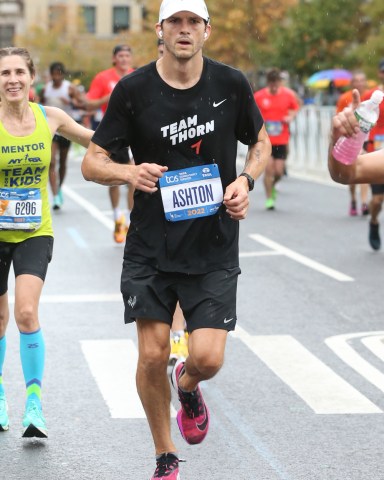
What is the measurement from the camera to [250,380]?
8039 mm

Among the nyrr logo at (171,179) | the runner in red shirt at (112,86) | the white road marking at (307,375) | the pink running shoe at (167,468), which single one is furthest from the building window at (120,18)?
the pink running shoe at (167,468)

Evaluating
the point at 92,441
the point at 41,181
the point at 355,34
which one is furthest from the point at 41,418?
the point at 355,34

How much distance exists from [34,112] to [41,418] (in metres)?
1.64

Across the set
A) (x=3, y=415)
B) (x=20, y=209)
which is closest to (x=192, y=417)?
(x=3, y=415)

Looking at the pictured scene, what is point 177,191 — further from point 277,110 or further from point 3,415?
point 277,110

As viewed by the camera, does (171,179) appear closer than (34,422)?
Yes

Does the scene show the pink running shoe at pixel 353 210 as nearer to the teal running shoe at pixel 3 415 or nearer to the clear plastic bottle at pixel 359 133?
the teal running shoe at pixel 3 415

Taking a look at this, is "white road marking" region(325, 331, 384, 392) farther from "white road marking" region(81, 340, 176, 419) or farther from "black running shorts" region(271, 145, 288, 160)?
"black running shorts" region(271, 145, 288, 160)

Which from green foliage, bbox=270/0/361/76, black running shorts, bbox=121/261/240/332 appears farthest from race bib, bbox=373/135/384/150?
green foliage, bbox=270/0/361/76

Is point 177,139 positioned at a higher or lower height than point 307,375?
higher

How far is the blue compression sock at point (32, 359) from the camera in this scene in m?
6.79

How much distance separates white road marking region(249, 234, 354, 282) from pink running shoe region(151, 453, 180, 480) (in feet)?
22.3

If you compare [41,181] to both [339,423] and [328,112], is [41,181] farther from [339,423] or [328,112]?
[328,112]

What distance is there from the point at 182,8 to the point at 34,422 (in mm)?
2236
